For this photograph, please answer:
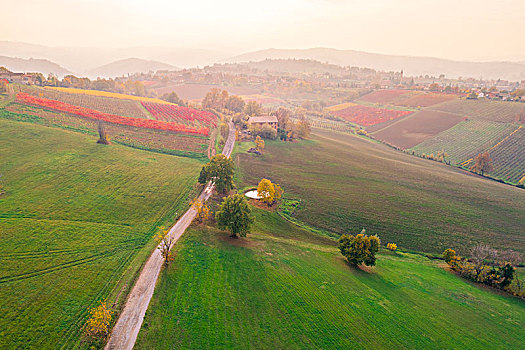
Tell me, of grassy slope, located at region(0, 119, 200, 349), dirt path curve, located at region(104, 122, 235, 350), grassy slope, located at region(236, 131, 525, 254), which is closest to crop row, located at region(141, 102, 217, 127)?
grassy slope, located at region(236, 131, 525, 254)

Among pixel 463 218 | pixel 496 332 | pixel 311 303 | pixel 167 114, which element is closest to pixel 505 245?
pixel 463 218

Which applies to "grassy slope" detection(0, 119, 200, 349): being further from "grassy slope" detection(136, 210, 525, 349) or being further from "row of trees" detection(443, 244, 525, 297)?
"row of trees" detection(443, 244, 525, 297)

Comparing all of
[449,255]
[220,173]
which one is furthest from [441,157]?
[220,173]

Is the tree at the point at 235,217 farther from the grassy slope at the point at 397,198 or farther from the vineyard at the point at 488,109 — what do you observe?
the vineyard at the point at 488,109

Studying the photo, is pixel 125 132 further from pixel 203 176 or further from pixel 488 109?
pixel 488 109

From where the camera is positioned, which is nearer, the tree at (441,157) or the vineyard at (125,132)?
the vineyard at (125,132)

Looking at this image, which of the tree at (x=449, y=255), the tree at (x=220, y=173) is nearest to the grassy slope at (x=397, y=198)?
the tree at (x=449, y=255)
